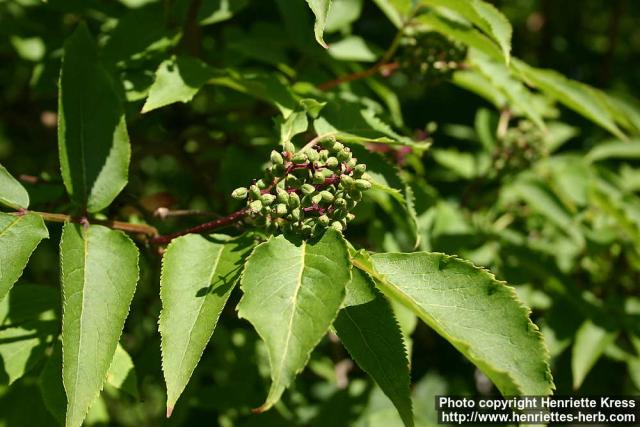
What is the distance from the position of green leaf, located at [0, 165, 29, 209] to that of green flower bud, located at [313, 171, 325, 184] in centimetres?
78

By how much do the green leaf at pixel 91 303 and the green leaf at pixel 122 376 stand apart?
378mm

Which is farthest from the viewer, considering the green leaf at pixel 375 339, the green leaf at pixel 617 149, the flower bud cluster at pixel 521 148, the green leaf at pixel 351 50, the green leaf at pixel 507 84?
the green leaf at pixel 617 149

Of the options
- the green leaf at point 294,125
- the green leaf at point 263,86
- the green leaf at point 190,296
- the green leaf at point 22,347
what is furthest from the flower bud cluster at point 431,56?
the green leaf at point 22,347

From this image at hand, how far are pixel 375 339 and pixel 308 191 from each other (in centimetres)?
40

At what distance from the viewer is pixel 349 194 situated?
163 centimetres

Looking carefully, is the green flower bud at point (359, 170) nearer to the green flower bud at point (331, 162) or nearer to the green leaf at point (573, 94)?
the green flower bud at point (331, 162)

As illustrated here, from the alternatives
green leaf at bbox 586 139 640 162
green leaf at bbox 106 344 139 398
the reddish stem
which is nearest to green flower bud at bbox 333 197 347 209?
the reddish stem

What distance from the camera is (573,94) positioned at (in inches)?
92.9

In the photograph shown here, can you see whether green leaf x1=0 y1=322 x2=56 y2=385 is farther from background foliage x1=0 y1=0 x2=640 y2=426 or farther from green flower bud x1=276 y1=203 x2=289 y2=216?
green flower bud x1=276 y1=203 x2=289 y2=216

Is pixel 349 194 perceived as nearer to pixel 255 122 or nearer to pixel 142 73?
pixel 142 73

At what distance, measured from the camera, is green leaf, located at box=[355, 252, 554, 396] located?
1.38m

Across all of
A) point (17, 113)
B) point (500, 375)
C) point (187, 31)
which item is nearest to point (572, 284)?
point (500, 375)

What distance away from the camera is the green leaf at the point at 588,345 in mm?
2721

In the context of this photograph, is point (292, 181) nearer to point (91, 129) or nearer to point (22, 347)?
point (91, 129)
